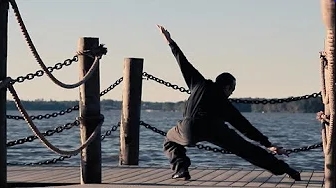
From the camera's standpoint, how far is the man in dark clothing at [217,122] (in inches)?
398

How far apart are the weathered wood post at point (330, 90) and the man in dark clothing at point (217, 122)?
2.50 metres

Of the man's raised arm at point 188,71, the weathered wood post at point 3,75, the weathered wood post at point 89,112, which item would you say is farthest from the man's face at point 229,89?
the weathered wood post at point 3,75

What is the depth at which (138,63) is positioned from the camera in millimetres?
13109

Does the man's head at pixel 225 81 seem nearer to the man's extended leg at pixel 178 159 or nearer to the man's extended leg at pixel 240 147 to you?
the man's extended leg at pixel 240 147

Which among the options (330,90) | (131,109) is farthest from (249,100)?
(330,90)

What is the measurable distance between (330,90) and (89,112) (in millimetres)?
3981

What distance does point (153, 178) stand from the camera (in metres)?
10.7

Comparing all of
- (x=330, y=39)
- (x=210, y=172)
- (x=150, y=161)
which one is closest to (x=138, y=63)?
(x=210, y=172)

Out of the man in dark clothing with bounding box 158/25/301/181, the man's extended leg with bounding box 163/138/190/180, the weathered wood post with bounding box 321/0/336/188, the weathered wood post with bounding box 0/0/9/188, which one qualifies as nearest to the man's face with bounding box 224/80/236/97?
the man in dark clothing with bounding box 158/25/301/181

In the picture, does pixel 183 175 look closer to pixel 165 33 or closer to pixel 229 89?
pixel 229 89

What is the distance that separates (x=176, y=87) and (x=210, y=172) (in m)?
2.49

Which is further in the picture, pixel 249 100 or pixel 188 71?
pixel 249 100

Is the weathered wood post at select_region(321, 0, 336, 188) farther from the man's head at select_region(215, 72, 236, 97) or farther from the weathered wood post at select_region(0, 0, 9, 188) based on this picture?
the weathered wood post at select_region(0, 0, 9, 188)

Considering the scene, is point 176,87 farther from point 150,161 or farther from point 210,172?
point 150,161
